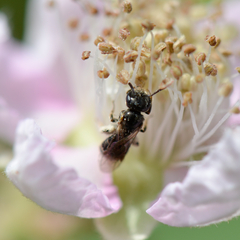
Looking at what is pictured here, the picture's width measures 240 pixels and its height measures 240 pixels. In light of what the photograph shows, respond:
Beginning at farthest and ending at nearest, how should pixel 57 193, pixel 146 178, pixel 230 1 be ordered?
pixel 230 1 → pixel 146 178 → pixel 57 193

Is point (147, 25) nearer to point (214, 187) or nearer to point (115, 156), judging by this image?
point (115, 156)

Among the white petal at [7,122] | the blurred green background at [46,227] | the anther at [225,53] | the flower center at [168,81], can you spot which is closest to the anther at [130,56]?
the flower center at [168,81]

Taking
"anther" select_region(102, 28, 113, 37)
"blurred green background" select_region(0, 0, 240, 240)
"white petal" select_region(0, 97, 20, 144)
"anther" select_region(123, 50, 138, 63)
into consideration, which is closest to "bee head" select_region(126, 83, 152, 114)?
"anther" select_region(123, 50, 138, 63)

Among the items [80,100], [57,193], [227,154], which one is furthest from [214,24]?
[57,193]

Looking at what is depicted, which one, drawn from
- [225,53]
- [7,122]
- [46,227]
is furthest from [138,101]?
[46,227]

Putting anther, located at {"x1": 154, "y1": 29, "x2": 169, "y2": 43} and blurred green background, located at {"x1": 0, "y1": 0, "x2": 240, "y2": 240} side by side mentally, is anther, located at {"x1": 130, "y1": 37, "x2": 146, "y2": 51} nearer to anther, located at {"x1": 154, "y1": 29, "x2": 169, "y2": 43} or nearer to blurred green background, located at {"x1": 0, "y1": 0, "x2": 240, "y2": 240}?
anther, located at {"x1": 154, "y1": 29, "x2": 169, "y2": 43}

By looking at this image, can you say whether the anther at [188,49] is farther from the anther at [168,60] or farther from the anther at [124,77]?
the anther at [124,77]

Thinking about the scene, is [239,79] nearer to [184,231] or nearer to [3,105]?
[184,231]

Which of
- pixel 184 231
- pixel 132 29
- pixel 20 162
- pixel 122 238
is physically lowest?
pixel 184 231
